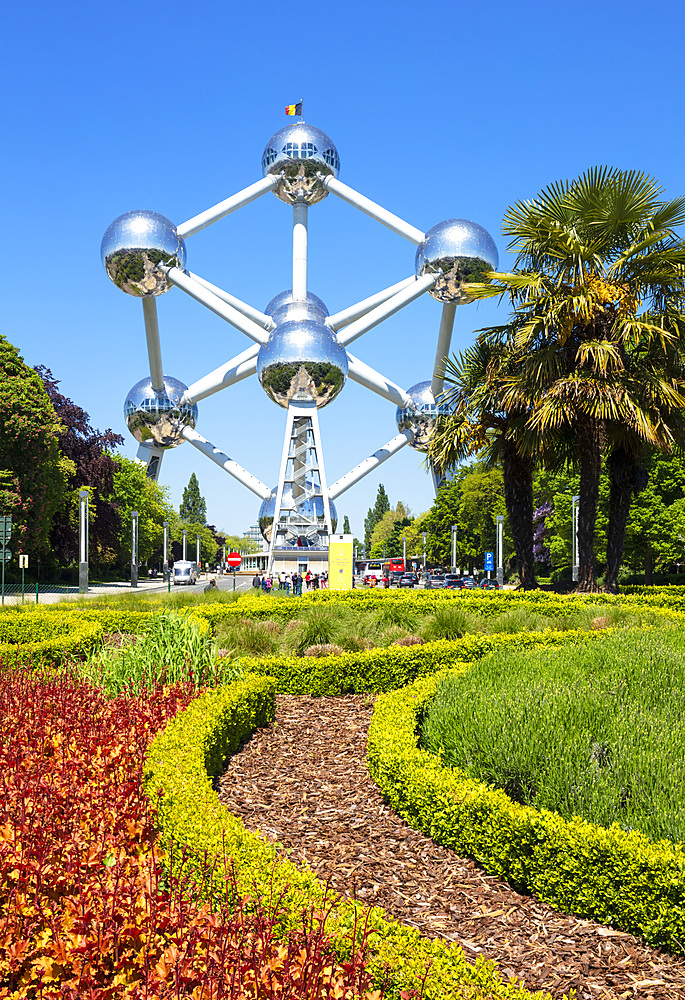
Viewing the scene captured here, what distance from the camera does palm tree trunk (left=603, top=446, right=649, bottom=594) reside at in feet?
59.1

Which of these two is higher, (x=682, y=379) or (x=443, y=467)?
(x=682, y=379)

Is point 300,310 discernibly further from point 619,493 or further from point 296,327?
point 619,493

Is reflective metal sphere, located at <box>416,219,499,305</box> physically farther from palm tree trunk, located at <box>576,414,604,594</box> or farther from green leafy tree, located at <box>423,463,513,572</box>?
palm tree trunk, located at <box>576,414,604,594</box>

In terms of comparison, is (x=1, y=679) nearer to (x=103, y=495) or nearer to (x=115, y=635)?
(x=115, y=635)

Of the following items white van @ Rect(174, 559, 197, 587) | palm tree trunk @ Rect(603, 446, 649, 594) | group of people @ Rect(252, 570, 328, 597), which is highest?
palm tree trunk @ Rect(603, 446, 649, 594)

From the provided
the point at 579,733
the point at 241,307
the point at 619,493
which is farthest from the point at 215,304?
the point at 579,733

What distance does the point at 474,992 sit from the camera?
2.93m

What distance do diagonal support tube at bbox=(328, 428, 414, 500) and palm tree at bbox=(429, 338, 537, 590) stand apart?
33715 mm

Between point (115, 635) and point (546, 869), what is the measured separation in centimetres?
1009

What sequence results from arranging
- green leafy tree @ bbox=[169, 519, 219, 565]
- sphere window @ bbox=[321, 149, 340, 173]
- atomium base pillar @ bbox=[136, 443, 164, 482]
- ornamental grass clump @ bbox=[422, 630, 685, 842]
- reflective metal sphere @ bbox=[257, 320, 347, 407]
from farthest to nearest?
green leafy tree @ bbox=[169, 519, 219, 565] < atomium base pillar @ bbox=[136, 443, 164, 482] < sphere window @ bbox=[321, 149, 340, 173] < reflective metal sphere @ bbox=[257, 320, 347, 407] < ornamental grass clump @ bbox=[422, 630, 685, 842]

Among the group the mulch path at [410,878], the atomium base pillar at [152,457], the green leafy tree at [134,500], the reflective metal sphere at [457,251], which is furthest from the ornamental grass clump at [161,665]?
the green leafy tree at [134,500]

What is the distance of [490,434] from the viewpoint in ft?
60.4

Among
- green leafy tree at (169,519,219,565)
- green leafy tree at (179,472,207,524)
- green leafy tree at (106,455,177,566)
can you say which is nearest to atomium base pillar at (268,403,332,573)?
green leafy tree at (106,455,177,566)

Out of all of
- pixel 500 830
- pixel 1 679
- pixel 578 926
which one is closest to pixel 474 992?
pixel 578 926
